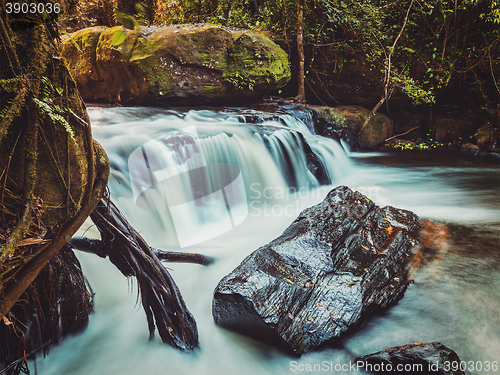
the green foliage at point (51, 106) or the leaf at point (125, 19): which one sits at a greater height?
the leaf at point (125, 19)

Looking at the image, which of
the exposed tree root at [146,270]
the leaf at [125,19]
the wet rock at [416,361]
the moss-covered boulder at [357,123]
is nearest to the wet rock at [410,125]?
the moss-covered boulder at [357,123]

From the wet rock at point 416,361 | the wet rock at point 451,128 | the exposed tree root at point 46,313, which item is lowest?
the wet rock at point 416,361

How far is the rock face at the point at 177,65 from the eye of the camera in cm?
739

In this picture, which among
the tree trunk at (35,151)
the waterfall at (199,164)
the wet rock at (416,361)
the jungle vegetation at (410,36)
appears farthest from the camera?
the jungle vegetation at (410,36)

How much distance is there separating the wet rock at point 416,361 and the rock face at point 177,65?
6.93 m

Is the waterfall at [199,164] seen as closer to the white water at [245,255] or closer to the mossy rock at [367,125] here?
the white water at [245,255]

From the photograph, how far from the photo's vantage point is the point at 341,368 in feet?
7.33

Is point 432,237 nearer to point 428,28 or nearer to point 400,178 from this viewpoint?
point 400,178

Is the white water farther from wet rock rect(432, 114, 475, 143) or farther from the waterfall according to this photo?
wet rock rect(432, 114, 475, 143)

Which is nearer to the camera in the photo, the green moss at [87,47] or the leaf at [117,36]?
the leaf at [117,36]

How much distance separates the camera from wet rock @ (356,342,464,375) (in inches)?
74.8

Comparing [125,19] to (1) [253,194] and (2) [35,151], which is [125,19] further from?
(1) [253,194]

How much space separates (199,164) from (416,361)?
3735 mm

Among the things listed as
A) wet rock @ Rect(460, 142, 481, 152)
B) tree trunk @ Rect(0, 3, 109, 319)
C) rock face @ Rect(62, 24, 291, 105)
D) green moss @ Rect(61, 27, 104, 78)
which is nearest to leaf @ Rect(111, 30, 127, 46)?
tree trunk @ Rect(0, 3, 109, 319)
